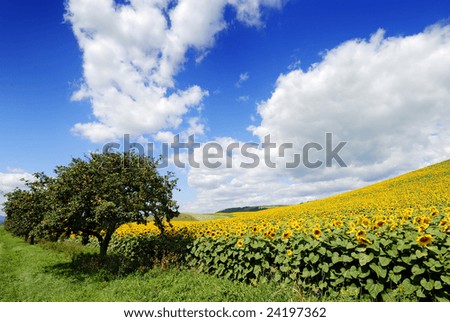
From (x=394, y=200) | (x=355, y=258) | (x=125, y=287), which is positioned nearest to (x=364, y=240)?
(x=355, y=258)

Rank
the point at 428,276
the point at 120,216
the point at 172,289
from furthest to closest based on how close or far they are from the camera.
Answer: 1. the point at 120,216
2. the point at 172,289
3. the point at 428,276

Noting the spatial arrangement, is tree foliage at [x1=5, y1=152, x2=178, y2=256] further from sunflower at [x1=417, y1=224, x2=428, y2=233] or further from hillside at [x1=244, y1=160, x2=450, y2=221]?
hillside at [x1=244, y1=160, x2=450, y2=221]

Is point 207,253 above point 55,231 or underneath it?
underneath

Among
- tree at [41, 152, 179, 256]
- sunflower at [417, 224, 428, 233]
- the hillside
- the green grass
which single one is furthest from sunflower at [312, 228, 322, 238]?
the hillside

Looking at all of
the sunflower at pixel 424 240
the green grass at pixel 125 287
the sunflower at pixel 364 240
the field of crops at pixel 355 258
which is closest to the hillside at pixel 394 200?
the field of crops at pixel 355 258

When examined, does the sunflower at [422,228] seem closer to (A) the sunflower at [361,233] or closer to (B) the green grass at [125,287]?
(A) the sunflower at [361,233]

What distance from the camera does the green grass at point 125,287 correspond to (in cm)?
803

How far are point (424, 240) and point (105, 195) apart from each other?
11.3m

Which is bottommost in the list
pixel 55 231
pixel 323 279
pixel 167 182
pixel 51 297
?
pixel 51 297

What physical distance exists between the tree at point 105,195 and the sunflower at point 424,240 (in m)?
10.2

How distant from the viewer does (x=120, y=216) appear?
12727mm

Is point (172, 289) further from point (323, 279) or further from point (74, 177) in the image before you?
point (74, 177)
